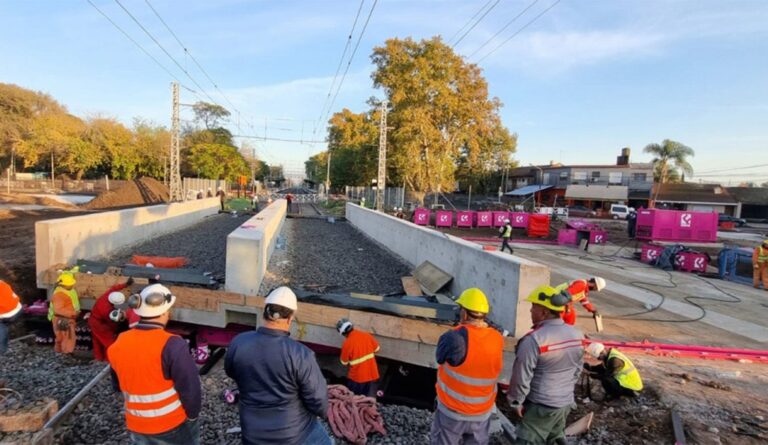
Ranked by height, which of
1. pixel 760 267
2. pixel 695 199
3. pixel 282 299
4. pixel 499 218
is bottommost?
pixel 760 267

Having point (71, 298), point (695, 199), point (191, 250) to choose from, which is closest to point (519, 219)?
point (191, 250)

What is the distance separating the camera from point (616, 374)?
508cm

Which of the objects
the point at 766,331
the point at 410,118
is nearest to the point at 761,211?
the point at 410,118

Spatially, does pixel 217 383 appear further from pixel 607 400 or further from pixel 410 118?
pixel 410 118

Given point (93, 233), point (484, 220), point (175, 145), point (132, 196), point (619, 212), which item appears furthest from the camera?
point (619, 212)

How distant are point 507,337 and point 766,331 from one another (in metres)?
6.98

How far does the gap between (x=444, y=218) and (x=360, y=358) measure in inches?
895

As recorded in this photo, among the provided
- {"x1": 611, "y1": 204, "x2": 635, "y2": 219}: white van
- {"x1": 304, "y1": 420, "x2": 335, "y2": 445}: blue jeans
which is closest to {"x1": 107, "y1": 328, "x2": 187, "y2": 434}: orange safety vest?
{"x1": 304, "y1": 420, "x2": 335, "y2": 445}: blue jeans

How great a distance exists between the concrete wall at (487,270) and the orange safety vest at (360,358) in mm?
2021

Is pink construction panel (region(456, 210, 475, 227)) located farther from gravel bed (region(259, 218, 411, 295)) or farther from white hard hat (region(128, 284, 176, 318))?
white hard hat (region(128, 284, 176, 318))

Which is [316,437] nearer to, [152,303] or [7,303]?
[152,303]

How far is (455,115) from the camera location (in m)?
36.9

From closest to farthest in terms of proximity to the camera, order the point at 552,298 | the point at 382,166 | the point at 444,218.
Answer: the point at 552,298, the point at 444,218, the point at 382,166

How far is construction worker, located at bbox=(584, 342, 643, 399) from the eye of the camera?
16.6 ft
